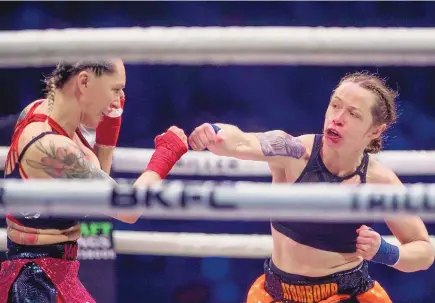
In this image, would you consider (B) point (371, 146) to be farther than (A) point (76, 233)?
Yes

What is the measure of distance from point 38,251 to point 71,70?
1.23 feet

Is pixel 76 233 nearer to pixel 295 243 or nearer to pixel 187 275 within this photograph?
pixel 295 243

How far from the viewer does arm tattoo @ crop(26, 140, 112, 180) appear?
1259mm

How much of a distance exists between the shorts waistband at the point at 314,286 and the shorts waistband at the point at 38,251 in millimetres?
472

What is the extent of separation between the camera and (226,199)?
3.05 feet

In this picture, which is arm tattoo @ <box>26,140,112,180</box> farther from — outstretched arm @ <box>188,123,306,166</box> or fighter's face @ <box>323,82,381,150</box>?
fighter's face @ <box>323,82,381,150</box>

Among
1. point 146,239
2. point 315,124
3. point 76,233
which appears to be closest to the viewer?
point 76,233

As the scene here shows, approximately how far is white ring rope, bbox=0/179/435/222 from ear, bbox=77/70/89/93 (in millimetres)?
443

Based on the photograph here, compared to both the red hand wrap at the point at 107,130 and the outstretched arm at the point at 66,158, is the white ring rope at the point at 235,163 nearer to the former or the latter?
the red hand wrap at the point at 107,130

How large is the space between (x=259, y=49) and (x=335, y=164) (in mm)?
501

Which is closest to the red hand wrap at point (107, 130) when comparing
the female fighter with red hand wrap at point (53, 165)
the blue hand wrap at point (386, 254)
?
the female fighter with red hand wrap at point (53, 165)

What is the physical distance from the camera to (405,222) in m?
1.52

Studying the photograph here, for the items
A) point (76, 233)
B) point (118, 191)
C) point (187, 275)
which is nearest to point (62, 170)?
point (76, 233)

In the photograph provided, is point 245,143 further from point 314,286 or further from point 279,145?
point 314,286
